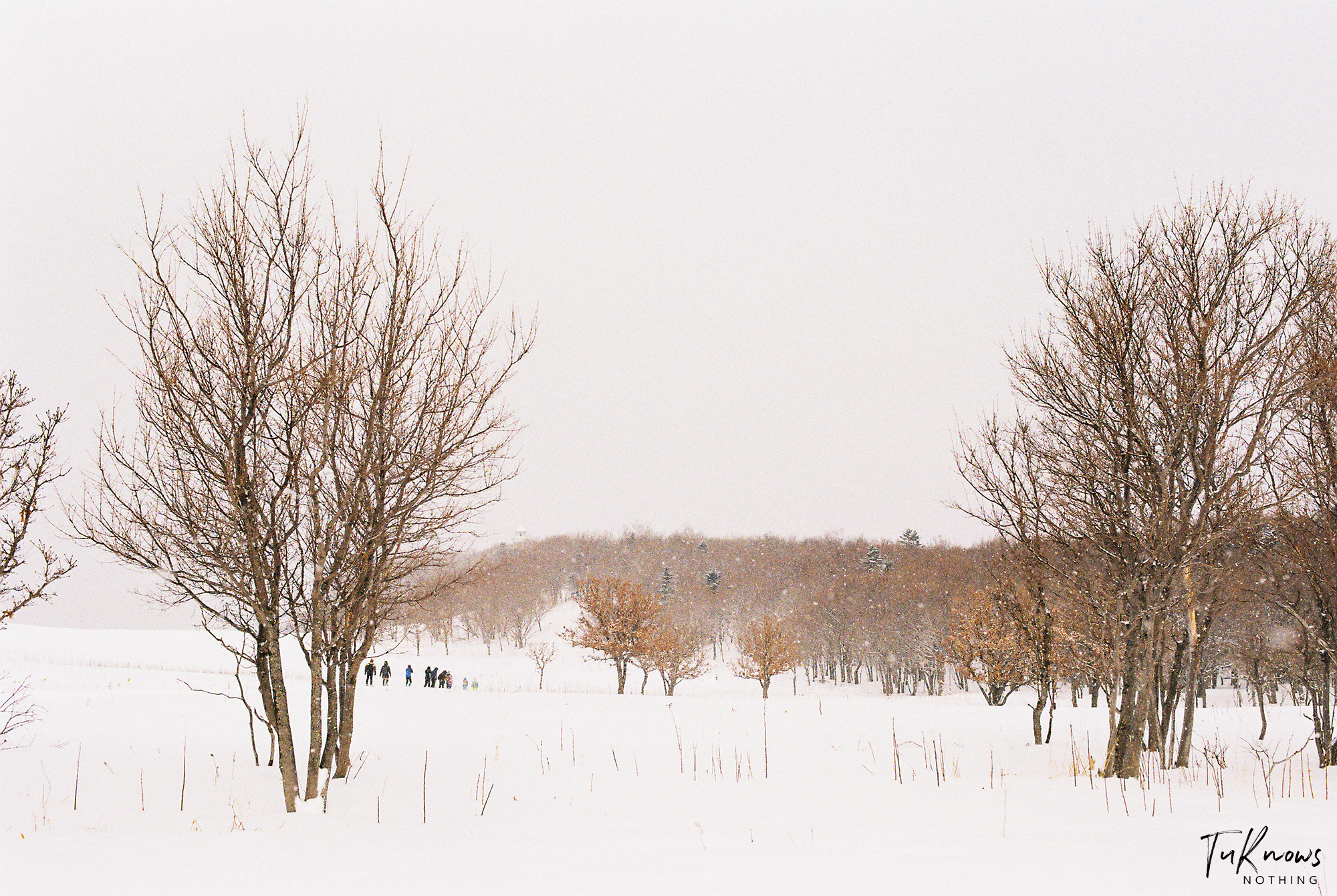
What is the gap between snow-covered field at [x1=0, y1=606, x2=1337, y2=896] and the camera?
185 inches

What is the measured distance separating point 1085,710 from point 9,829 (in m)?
25.9

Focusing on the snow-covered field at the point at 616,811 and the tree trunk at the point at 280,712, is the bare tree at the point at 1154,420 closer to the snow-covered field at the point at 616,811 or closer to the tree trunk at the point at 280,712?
the snow-covered field at the point at 616,811

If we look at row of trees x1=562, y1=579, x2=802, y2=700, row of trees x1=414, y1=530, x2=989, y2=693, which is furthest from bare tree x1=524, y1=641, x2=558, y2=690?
row of trees x1=562, y1=579, x2=802, y2=700

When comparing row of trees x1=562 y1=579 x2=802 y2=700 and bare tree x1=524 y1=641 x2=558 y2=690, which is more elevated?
row of trees x1=562 y1=579 x2=802 y2=700

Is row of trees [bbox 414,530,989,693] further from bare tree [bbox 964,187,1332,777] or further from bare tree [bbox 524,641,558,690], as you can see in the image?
bare tree [bbox 964,187,1332,777]

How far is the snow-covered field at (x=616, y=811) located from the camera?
4.71m

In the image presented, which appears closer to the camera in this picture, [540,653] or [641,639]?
[641,639]

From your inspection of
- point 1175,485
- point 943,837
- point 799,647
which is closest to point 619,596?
point 799,647

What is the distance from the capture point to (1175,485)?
10.1 meters

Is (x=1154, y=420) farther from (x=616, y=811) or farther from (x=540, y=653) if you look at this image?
(x=540, y=653)

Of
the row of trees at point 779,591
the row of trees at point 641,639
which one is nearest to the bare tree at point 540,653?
the row of trees at point 779,591

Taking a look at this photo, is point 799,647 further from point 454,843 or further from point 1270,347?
point 454,843

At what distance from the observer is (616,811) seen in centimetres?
794

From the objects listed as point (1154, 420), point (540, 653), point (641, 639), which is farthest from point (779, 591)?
point (1154, 420)
